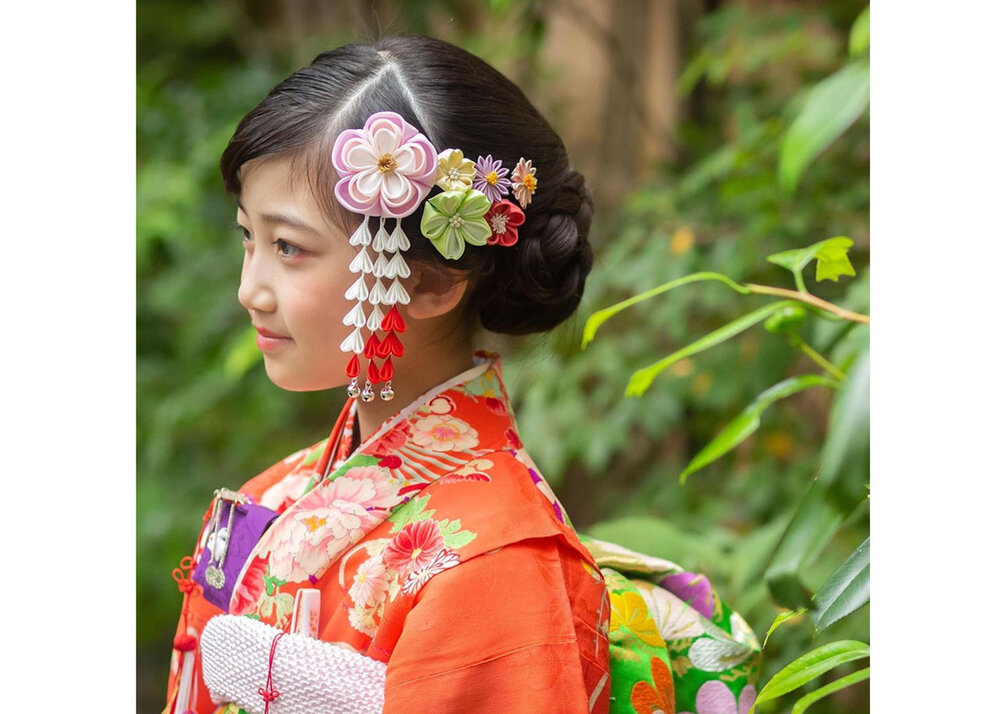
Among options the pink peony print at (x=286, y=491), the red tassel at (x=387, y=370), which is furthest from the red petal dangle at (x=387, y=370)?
the pink peony print at (x=286, y=491)

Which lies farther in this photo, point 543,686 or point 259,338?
point 259,338

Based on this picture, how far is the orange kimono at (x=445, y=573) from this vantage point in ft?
2.04

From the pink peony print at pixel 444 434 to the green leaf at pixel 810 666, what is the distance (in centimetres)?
27

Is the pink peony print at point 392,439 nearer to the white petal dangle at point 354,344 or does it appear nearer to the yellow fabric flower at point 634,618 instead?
the white petal dangle at point 354,344

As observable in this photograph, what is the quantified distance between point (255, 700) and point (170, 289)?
1.46m

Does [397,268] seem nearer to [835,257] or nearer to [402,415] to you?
[402,415]

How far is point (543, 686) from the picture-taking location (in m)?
0.62

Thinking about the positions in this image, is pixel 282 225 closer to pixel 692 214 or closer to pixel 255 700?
pixel 255 700

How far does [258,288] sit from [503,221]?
19 centimetres

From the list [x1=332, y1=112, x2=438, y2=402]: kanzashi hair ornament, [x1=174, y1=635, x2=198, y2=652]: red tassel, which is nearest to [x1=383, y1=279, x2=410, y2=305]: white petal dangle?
[x1=332, y1=112, x2=438, y2=402]: kanzashi hair ornament

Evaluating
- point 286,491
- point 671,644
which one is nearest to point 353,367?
point 286,491

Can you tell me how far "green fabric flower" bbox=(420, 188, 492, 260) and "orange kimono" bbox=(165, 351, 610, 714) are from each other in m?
0.12

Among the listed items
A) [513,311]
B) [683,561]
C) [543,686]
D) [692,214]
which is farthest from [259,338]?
[692,214]

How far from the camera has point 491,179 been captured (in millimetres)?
711
